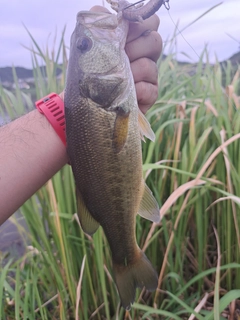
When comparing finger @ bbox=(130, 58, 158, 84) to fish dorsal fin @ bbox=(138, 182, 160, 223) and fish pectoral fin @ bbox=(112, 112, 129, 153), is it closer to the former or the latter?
fish pectoral fin @ bbox=(112, 112, 129, 153)

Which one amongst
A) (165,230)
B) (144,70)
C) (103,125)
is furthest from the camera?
(165,230)

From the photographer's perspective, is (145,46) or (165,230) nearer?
(145,46)

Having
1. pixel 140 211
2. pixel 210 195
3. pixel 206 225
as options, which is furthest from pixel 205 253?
pixel 140 211

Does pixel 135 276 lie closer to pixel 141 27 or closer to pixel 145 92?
pixel 145 92

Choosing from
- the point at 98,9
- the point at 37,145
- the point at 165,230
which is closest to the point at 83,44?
the point at 98,9

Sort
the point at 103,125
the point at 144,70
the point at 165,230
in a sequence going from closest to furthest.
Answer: the point at 103,125 → the point at 144,70 → the point at 165,230

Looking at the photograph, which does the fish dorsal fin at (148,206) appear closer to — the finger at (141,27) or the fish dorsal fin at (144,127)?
the fish dorsal fin at (144,127)
